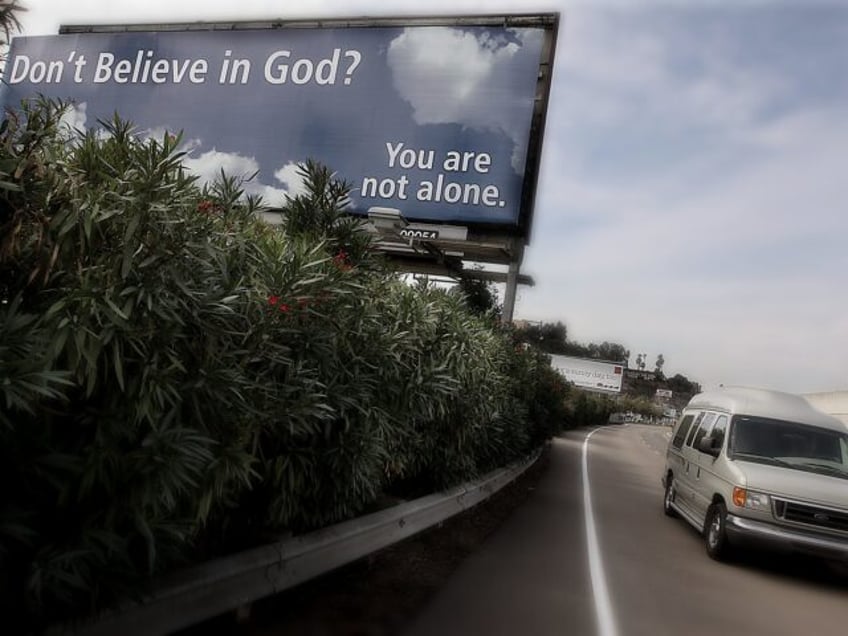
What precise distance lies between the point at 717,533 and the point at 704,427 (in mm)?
2774

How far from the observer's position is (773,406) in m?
10.6

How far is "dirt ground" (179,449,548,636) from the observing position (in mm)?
4688

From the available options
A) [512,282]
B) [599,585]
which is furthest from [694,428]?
[512,282]

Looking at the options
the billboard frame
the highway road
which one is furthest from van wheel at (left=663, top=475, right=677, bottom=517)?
the billboard frame

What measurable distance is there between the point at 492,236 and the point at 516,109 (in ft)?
9.00

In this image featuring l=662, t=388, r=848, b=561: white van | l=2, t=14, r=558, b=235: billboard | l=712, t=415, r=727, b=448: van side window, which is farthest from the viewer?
l=2, t=14, r=558, b=235: billboard

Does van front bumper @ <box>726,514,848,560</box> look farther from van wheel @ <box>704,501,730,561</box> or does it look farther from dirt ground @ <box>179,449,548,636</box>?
dirt ground @ <box>179,449,548,636</box>

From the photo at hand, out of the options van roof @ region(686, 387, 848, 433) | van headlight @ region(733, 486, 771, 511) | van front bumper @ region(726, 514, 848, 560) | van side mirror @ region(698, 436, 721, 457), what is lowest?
van front bumper @ region(726, 514, 848, 560)

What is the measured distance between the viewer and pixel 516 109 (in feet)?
51.0

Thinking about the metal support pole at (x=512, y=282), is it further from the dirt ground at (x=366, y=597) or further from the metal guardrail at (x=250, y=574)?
the metal guardrail at (x=250, y=574)

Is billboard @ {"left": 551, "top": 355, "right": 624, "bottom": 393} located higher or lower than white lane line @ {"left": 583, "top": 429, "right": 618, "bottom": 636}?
higher

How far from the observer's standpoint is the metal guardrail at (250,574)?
138 inches

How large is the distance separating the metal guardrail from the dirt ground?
0.20 m

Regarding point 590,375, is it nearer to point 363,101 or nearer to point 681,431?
point 363,101
